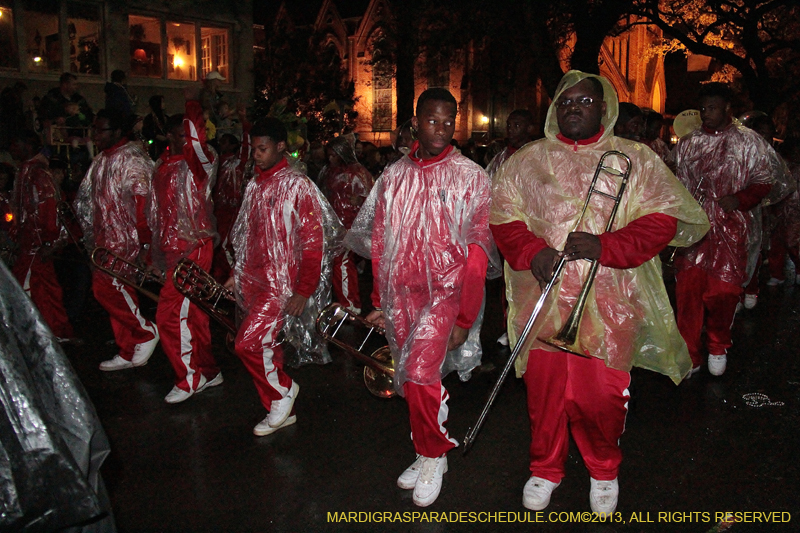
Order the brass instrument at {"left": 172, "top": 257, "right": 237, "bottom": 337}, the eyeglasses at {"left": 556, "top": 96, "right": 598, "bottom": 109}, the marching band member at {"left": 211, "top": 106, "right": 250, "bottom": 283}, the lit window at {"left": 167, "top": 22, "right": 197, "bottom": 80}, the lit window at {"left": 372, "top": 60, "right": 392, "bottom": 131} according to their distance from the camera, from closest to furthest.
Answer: the eyeglasses at {"left": 556, "top": 96, "right": 598, "bottom": 109}
the brass instrument at {"left": 172, "top": 257, "right": 237, "bottom": 337}
the marching band member at {"left": 211, "top": 106, "right": 250, "bottom": 283}
the lit window at {"left": 167, "top": 22, "right": 197, "bottom": 80}
the lit window at {"left": 372, "top": 60, "right": 392, "bottom": 131}

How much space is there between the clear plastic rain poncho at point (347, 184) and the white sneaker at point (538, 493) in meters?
5.32

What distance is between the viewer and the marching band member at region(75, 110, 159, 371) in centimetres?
548

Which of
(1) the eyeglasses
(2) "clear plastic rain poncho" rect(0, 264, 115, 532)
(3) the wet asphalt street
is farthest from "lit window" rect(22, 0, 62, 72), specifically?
(2) "clear plastic rain poncho" rect(0, 264, 115, 532)

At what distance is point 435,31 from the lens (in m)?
18.5

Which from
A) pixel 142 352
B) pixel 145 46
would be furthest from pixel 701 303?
pixel 145 46

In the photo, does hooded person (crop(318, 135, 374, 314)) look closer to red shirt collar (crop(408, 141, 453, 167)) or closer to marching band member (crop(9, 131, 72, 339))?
marching band member (crop(9, 131, 72, 339))

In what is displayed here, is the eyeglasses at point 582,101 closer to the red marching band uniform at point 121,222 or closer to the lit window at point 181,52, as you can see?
the red marching band uniform at point 121,222

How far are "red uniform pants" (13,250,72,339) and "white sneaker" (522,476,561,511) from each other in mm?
4791

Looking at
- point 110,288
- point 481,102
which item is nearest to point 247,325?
point 110,288

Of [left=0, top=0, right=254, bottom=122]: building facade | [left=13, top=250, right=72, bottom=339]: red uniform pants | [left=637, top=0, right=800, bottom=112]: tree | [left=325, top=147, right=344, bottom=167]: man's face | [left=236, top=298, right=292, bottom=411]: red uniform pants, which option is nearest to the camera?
[left=236, top=298, right=292, bottom=411]: red uniform pants

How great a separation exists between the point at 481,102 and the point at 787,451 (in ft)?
96.5

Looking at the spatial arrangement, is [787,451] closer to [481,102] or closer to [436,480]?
[436,480]

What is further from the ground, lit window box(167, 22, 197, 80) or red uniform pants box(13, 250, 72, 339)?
lit window box(167, 22, 197, 80)

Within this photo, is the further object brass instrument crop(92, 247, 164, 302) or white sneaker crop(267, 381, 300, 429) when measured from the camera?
brass instrument crop(92, 247, 164, 302)
